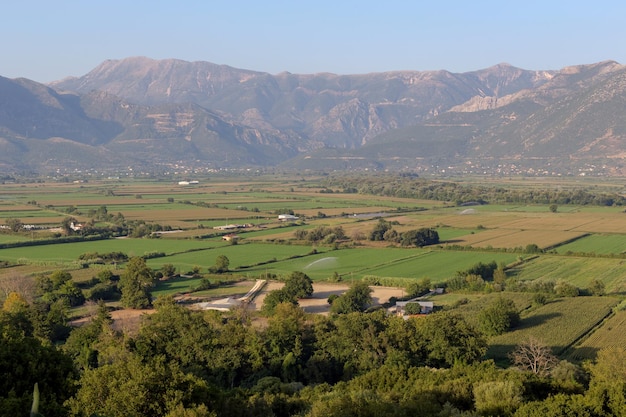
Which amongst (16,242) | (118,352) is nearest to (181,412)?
(118,352)

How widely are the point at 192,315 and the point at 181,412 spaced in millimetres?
16488

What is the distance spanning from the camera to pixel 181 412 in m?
19.6

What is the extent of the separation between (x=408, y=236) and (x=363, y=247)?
4178mm

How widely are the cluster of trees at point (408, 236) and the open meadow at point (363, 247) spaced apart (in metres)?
0.75

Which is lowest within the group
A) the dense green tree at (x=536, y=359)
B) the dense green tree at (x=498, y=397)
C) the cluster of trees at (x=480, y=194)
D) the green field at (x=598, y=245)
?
the cluster of trees at (x=480, y=194)

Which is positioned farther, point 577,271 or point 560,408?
point 577,271

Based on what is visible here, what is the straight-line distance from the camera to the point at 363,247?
70438 millimetres

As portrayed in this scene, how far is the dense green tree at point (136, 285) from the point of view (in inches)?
1815

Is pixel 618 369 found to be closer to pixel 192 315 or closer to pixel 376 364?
pixel 376 364

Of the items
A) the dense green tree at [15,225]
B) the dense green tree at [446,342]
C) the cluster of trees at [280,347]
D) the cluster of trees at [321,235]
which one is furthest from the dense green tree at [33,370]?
the dense green tree at [15,225]

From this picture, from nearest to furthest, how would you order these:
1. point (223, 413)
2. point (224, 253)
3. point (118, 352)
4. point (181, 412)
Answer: point (181, 412)
point (223, 413)
point (118, 352)
point (224, 253)

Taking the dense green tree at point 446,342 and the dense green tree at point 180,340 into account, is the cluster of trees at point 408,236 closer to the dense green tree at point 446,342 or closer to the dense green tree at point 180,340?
the dense green tree at point 446,342

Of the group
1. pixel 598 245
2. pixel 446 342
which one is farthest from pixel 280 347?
pixel 598 245

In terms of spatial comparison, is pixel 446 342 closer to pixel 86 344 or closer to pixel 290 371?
pixel 290 371
